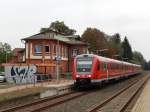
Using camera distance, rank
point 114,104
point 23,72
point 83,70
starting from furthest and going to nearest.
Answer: point 23,72, point 83,70, point 114,104

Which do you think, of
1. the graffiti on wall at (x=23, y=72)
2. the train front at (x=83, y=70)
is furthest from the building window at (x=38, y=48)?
the train front at (x=83, y=70)

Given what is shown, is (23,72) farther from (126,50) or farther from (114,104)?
(126,50)

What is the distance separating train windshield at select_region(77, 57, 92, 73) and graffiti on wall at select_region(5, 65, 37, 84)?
14.2 feet

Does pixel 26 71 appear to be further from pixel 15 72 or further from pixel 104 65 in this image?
pixel 104 65

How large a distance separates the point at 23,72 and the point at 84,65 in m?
7.98

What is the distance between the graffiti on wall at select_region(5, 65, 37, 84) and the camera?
36.8 m

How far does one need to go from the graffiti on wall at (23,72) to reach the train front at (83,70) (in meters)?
4.08

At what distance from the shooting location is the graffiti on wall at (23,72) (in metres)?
36.8

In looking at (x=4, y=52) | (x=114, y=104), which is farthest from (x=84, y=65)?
(x=4, y=52)

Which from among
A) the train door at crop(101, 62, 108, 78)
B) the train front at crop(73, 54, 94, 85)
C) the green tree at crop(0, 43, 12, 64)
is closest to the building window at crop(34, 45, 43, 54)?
the train door at crop(101, 62, 108, 78)

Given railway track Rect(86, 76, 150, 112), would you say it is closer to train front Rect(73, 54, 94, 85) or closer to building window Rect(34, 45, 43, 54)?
train front Rect(73, 54, 94, 85)

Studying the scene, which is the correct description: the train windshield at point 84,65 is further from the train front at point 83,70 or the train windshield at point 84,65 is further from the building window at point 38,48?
the building window at point 38,48

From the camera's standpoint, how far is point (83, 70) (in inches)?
1379

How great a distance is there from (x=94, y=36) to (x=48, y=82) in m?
76.2
